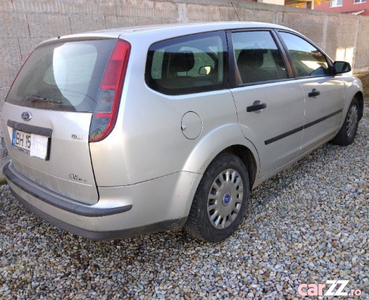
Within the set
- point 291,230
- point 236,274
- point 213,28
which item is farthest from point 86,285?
point 213,28

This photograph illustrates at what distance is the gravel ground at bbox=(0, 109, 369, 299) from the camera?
2062 mm

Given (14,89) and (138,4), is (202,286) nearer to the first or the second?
(14,89)

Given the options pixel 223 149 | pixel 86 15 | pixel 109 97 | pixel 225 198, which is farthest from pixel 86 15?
pixel 225 198

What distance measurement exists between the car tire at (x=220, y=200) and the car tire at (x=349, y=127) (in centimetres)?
230

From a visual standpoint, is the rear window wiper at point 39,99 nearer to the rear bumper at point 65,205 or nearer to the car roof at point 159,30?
the car roof at point 159,30

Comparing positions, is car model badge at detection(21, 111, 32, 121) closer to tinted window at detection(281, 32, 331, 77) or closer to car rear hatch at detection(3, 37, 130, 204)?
car rear hatch at detection(3, 37, 130, 204)

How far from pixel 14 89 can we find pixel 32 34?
166 centimetres

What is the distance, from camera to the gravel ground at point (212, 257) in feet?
6.77

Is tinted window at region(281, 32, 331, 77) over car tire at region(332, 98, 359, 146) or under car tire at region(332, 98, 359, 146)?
over

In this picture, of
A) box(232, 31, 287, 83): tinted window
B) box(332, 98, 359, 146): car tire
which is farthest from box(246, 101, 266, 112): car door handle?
box(332, 98, 359, 146): car tire

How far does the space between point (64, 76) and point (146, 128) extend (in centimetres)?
70

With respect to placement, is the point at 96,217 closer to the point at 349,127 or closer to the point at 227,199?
the point at 227,199

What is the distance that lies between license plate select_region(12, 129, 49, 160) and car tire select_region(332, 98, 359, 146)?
12.2 feet

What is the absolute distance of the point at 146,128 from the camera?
6.13 ft
